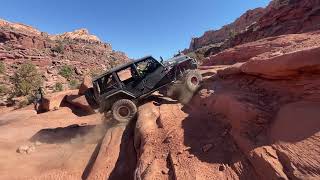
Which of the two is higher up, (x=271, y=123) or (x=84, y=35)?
(x=84, y=35)

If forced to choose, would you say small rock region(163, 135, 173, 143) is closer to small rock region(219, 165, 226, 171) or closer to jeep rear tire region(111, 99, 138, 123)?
small rock region(219, 165, 226, 171)

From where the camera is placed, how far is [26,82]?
2686cm

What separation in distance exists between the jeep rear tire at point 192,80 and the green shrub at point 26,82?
2172 centimetres

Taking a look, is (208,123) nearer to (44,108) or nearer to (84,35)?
(44,108)

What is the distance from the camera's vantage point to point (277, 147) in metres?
3.55

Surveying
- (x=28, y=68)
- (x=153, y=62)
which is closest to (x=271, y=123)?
(x=153, y=62)

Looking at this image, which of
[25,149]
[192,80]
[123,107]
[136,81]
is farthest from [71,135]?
[192,80]

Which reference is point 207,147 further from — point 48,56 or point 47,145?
point 48,56

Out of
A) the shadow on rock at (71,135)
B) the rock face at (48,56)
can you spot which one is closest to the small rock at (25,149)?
the shadow on rock at (71,135)

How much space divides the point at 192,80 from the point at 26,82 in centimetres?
2341

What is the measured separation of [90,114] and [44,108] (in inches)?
126

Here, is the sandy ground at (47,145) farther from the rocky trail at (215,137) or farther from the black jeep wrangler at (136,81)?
the black jeep wrangler at (136,81)

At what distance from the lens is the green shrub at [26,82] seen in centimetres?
2584

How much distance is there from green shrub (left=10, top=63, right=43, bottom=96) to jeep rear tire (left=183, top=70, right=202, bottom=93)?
21.7 meters
